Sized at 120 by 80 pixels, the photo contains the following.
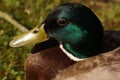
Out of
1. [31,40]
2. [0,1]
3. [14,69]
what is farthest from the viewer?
[0,1]

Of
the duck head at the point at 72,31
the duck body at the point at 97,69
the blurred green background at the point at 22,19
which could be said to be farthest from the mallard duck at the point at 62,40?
the blurred green background at the point at 22,19

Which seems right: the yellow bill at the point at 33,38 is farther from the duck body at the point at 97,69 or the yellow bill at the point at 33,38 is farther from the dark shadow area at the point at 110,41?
the dark shadow area at the point at 110,41

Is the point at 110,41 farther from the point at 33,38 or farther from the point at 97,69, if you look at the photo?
the point at 33,38

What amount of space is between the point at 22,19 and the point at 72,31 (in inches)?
64.4

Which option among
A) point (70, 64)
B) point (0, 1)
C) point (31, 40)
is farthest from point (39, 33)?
point (0, 1)

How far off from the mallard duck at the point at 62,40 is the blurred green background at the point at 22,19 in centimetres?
44

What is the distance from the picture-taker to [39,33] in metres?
4.18

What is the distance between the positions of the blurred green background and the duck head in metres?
0.59

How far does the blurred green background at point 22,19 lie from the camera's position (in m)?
4.79

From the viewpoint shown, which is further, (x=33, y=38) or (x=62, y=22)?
(x=33, y=38)

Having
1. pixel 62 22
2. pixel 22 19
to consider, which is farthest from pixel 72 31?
pixel 22 19

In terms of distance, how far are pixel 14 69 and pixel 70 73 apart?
40.0 inches

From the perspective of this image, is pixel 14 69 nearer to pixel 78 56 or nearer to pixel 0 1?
pixel 78 56

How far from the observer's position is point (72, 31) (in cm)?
411
